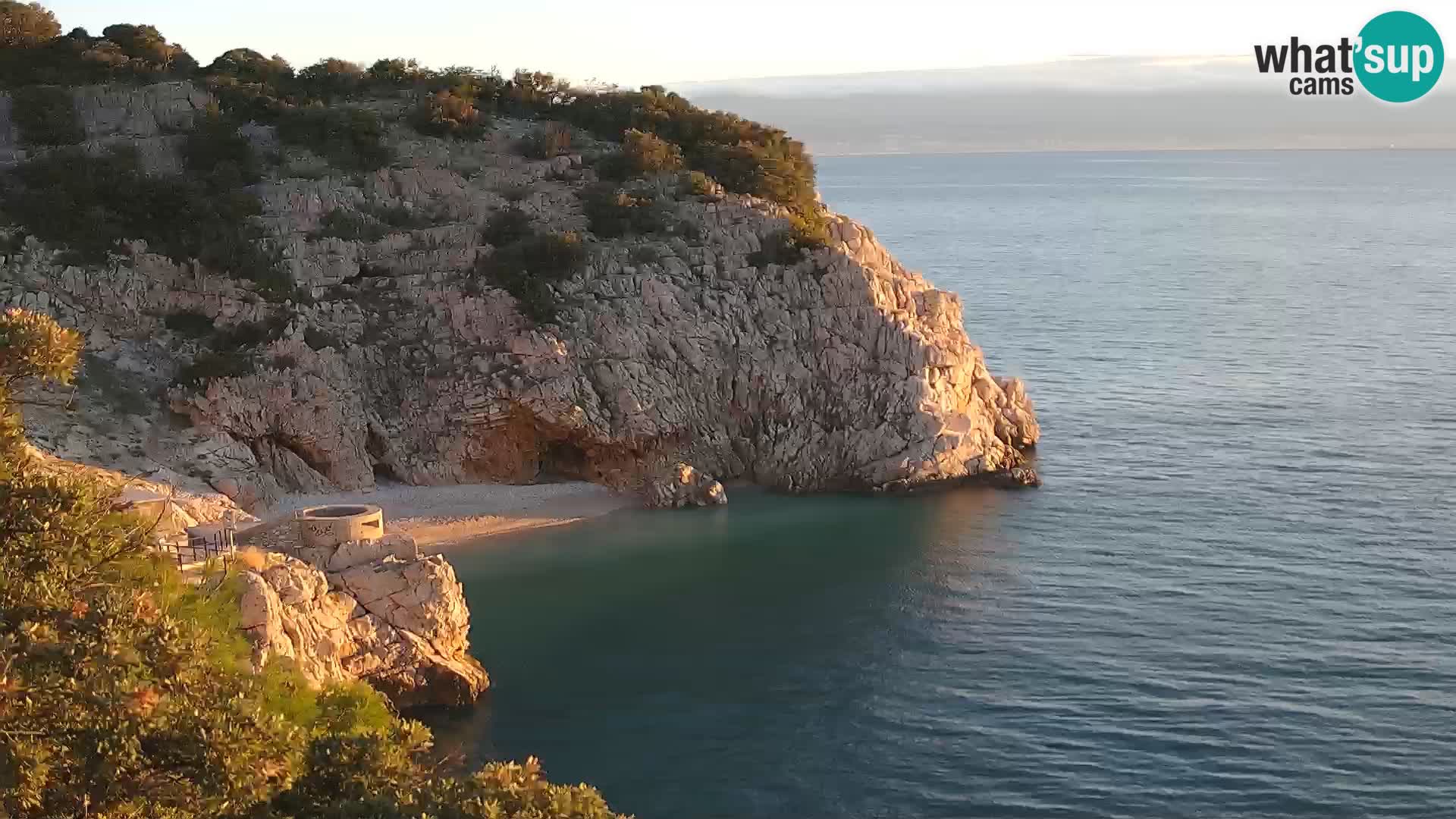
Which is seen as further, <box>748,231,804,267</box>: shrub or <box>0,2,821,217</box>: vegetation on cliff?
<box>0,2,821,217</box>: vegetation on cliff

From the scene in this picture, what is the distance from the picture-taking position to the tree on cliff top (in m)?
73.3

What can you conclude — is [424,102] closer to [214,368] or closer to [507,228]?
[507,228]

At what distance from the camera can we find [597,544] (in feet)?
161

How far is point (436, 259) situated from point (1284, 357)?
4543 cm

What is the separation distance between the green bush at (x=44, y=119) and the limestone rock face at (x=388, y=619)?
1477 inches

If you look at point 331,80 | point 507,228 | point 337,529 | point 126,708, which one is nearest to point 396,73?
point 331,80

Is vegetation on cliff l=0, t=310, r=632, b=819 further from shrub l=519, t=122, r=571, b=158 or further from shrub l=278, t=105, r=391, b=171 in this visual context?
shrub l=519, t=122, r=571, b=158

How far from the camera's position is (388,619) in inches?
1359

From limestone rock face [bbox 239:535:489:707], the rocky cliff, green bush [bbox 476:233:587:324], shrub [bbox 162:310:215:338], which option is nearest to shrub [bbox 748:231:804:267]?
the rocky cliff

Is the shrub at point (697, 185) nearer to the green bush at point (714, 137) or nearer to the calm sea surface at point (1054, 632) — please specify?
the green bush at point (714, 137)

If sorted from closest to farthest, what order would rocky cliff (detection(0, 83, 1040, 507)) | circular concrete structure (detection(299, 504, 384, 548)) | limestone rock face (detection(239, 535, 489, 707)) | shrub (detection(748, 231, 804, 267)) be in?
limestone rock face (detection(239, 535, 489, 707))
circular concrete structure (detection(299, 504, 384, 548))
rocky cliff (detection(0, 83, 1040, 507))
shrub (detection(748, 231, 804, 267))

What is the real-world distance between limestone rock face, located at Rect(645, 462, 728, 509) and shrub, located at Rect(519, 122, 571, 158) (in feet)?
60.3

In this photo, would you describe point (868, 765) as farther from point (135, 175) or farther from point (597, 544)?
point (135, 175)

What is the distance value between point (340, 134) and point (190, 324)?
13.4m
